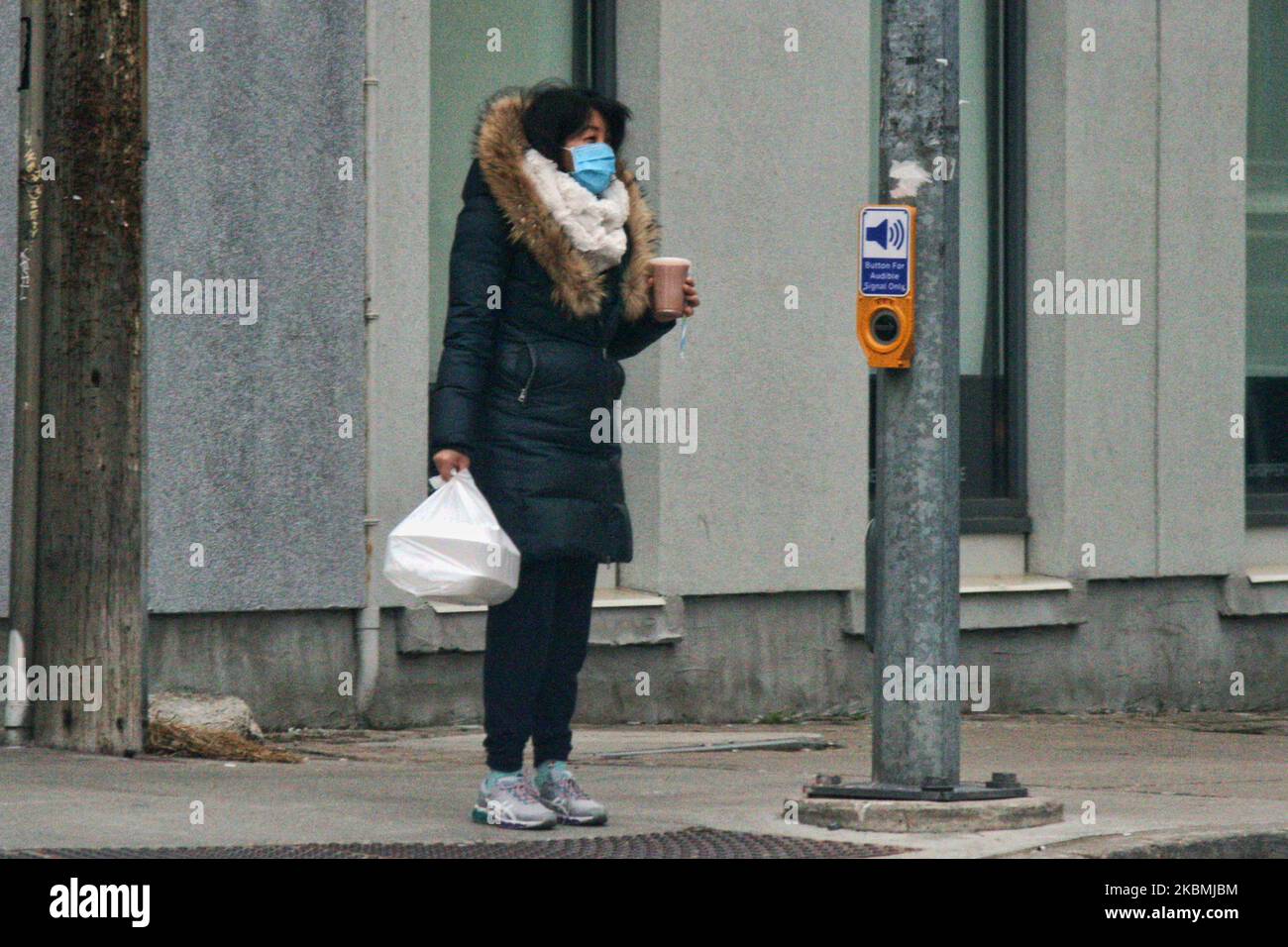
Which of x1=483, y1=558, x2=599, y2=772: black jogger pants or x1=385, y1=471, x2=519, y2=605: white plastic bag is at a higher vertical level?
x1=385, y1=471, x2=519, y2=605: white plastic bag

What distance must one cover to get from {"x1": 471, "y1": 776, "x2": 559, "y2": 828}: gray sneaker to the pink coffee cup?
1.40 metres

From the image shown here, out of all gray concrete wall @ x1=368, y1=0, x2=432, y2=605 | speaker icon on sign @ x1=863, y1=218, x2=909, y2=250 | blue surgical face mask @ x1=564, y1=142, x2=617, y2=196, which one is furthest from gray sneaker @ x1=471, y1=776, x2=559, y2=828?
gray concrete wall @ x1=368, y1=0, x2=432, y2=605

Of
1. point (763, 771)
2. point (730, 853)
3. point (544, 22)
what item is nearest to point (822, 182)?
point (544, 22)

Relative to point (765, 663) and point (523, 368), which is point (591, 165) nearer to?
point (523, 368)

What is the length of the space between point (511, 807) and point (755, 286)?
4.62 meters

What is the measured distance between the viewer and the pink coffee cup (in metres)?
6.98

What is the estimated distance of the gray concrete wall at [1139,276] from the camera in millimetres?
11883

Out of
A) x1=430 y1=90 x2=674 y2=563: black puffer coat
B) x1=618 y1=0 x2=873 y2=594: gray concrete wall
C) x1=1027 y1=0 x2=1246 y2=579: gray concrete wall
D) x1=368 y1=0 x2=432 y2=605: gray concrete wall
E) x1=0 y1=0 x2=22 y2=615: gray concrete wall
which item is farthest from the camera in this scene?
x1=1027 y1=0 x2=1246 y2=579: gray concrete wall

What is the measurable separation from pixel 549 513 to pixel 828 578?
4.61 metres

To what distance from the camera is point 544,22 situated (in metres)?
10.9

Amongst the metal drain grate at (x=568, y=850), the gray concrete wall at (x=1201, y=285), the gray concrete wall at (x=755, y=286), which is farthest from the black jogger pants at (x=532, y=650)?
the gray concrete wall at (x=1201, y=285)

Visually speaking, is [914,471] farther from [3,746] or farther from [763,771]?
[3,746]

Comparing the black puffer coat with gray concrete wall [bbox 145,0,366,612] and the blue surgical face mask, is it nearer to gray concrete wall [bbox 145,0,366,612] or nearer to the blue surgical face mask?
the blue surgical face mask

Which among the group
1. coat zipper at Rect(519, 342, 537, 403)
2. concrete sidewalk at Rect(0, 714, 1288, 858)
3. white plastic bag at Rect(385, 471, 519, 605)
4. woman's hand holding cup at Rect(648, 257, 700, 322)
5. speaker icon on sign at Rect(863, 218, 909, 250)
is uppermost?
speaker icon on sign at Rect(863, 218, 909, 250)
